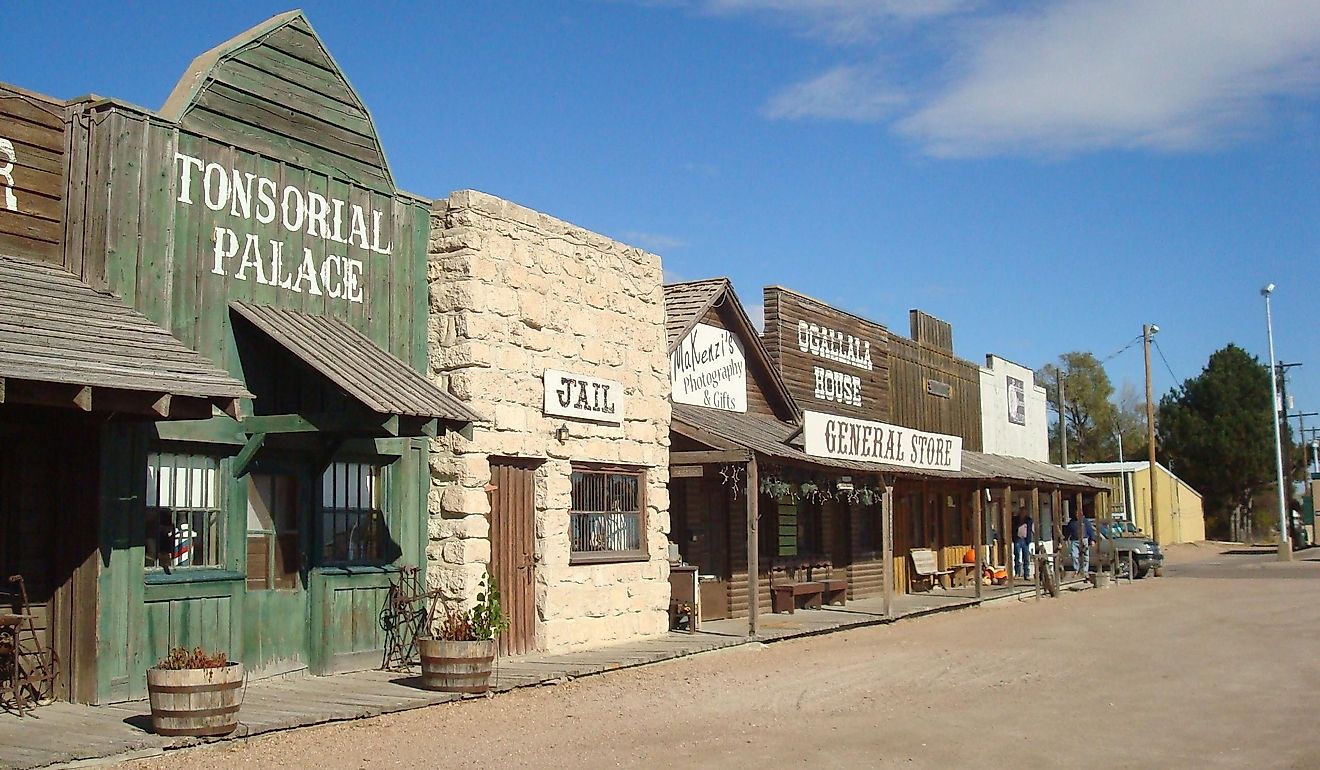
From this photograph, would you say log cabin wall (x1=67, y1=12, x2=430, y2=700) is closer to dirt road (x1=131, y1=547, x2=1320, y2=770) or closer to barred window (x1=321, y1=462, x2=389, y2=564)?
barred window (x1=321, y1=462, x2=389, y2=564)

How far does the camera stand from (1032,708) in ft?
36.3

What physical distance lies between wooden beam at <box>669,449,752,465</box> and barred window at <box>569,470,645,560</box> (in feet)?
2.52

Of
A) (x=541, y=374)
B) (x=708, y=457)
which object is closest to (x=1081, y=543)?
(x=708, y=457)

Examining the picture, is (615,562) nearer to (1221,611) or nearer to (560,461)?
(560,461)

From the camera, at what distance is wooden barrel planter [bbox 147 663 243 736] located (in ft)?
29.3

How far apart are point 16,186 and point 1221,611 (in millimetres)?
19049

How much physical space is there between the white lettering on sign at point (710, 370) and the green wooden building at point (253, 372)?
6147 millimetres

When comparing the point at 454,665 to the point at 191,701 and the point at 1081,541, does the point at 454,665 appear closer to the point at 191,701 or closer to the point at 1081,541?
the point at 191,701

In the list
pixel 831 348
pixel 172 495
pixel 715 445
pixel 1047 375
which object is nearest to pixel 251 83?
pixel 172 495

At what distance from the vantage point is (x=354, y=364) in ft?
38.0

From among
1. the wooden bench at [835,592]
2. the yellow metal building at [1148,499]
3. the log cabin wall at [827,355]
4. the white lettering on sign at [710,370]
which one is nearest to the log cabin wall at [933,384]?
the log cabin wall at [827,355]

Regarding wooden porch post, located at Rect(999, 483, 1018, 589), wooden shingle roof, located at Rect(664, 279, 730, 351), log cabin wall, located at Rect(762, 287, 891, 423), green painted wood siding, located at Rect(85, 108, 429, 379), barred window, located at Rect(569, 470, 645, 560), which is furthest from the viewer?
wooden porch post, located at Rect(999, 483, 1018, 589)

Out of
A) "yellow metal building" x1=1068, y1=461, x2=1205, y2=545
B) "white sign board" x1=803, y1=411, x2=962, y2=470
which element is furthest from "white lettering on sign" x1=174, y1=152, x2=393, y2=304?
"yellow metal building" x1=1068, y1=461, x2=1205, y2=545

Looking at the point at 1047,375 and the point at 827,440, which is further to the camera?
the point at 1047,375
